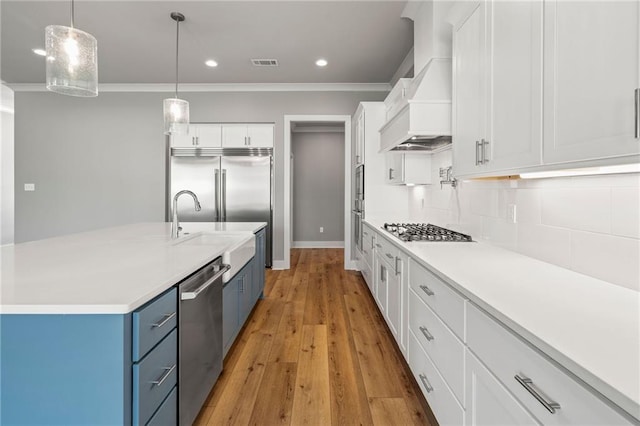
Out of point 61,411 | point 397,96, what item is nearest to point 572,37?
point 61,411

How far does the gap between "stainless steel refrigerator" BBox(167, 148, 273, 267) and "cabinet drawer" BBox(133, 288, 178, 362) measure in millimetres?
3934

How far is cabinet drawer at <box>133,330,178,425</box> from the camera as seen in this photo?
1104 millimetres

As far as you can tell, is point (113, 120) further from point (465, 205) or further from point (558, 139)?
point (558, 139)

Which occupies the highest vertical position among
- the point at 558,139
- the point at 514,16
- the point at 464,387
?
the point at 514,16

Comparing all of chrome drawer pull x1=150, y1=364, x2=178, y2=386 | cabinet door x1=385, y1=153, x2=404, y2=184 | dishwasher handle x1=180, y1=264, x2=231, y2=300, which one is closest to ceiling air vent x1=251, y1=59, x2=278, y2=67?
cabinet door x1=385, y1=153, x2=404, y2=184

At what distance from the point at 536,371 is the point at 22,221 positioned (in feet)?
23.1

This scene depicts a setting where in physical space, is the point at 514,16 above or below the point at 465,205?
above

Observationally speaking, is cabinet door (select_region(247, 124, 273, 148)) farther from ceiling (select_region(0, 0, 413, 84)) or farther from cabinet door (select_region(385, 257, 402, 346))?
cabinet door (select_region(385, 257, 402, 346))

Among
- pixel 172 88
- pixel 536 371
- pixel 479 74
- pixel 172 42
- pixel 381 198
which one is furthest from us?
pixel 172 88

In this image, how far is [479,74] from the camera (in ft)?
5.72

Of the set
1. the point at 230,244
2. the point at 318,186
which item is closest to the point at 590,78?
the point at 230,244

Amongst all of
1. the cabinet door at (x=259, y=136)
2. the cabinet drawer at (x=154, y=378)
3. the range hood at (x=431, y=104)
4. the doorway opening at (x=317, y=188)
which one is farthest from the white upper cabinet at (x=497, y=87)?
the doorway opening at (x=317, y=188)

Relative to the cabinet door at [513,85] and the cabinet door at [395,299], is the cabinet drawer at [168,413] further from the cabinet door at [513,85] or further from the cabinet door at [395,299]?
the cabinet door at [513,85]

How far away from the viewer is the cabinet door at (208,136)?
5.29m
